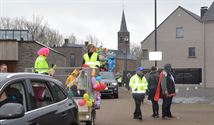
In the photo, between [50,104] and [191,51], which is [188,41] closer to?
[191,51]

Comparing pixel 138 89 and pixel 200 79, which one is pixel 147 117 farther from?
pixel 200 79

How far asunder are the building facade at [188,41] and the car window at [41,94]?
53705 mm

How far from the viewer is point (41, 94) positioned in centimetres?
660

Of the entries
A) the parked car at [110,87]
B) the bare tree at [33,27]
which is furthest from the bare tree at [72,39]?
the parked car at [110,87]

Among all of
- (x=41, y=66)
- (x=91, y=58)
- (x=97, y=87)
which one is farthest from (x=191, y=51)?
(x=41, y=66)

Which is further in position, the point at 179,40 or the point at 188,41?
the point at 179,40

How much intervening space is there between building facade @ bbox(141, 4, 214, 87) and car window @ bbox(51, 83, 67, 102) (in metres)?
53.2

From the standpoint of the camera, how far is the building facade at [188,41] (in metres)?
60.0

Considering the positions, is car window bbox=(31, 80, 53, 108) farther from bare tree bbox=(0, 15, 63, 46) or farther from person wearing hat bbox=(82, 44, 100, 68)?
bare tree bbox=(0, 15, 63, 46)

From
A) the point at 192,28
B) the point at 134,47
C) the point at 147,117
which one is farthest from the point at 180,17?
the point at 134,47

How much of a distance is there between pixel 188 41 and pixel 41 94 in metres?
58.2

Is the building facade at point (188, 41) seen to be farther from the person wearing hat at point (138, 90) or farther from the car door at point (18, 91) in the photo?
the car door at point (18, 91)

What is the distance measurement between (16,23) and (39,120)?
3474 inches

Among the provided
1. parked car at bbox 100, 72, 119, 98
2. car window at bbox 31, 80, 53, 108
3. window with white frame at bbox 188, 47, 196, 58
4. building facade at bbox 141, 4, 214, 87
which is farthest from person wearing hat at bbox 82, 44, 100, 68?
window with white frame at bbox 188, 47, 196, 58
